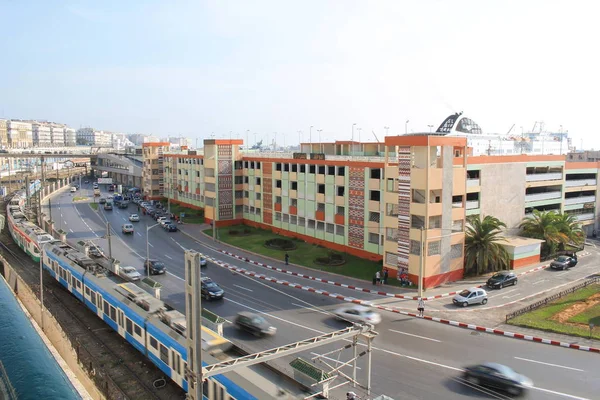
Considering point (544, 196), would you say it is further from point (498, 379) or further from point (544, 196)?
point (498, 379)

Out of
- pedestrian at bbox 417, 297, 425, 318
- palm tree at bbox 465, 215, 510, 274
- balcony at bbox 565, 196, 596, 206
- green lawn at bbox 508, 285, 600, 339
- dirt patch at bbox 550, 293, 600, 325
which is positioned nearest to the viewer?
green lawn at bbox 508, 285, 600, 339

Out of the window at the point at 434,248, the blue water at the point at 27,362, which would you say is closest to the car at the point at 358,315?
the window at the point at 434,248

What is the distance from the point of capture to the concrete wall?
4669 cm

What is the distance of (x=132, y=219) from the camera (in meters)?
71.8

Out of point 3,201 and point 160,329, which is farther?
point 3,201

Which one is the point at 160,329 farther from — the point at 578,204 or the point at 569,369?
the point at 578,204

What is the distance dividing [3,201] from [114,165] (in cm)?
4685

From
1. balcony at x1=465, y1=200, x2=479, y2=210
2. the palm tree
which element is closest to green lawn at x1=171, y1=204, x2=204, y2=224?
balcony at x1=465, y1=200, x2=479, y2=210

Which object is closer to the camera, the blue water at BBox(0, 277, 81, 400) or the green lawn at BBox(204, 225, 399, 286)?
the blue water at BBox(0, 277, 81, 400)

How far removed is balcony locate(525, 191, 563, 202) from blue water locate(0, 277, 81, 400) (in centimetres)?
4615

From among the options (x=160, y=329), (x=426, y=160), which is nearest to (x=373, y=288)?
(x=426, y=160)

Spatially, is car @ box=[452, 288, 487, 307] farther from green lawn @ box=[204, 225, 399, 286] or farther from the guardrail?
green lawn @ box=[204, 225, 399, 286]

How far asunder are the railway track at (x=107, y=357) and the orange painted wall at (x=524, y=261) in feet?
108

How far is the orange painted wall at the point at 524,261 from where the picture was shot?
43906 millimetres
